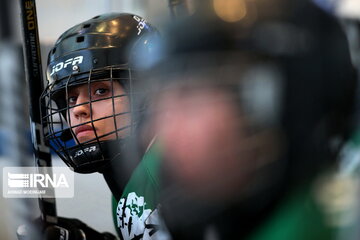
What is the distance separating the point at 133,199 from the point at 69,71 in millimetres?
270

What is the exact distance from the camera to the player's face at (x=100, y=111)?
885 mm

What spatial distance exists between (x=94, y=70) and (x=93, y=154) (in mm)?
156

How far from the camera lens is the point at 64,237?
99cm

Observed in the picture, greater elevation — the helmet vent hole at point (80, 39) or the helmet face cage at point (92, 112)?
the helmet vent hole at point (80, 39)

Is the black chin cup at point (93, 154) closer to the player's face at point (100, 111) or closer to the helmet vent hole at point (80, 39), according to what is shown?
the player's face at point (100, 111)

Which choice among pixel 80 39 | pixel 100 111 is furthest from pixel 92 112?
pixel 80 39

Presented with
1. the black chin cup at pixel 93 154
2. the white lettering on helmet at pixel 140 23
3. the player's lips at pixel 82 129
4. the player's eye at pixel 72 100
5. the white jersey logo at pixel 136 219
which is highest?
the white lettering on helmet at pixel 140 23

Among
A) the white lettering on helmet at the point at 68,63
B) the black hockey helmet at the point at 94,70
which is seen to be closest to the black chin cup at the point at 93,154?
the black hockey helmet at the point at 94,70

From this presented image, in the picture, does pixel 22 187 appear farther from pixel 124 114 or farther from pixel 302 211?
pixel 302 211

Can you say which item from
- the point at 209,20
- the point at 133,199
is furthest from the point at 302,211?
the point at 133,199

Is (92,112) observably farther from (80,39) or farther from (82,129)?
(80,39)

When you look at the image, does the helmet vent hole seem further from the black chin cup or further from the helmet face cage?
the black chin cup

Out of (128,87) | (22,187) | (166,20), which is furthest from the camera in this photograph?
(22,187)

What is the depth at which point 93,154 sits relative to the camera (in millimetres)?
891
